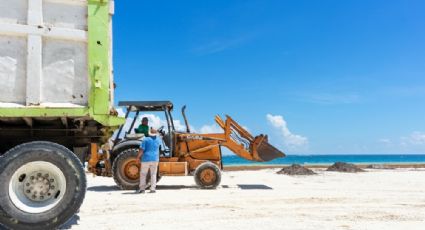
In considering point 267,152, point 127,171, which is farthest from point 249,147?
point 127,171

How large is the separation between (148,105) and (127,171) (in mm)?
1856

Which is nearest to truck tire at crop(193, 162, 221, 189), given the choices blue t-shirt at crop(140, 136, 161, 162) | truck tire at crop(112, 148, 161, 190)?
truck tire at crop(112, 148, 161, 190)

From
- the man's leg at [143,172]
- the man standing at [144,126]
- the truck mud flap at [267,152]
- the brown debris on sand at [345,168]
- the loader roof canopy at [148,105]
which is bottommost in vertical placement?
the brown debris on sand at [345,168]

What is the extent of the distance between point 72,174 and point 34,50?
1.57 metres

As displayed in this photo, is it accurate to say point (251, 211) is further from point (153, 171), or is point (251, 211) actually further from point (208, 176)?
point (208, 176)

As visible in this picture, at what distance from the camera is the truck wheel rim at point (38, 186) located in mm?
5574

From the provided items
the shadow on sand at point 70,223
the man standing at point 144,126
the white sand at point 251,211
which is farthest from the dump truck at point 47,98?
the man standing at point 144,126

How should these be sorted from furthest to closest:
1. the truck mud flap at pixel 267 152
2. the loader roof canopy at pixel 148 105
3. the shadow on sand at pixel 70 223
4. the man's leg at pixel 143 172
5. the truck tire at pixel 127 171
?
1. the truck mud flap at pixel 267 152
2. the loader roof canopy at pixel 148 105
3. the truck tire at pixel 127 171
4. the man's leg at pixel 143 172
5. the shadow on sand at pixel 70 223

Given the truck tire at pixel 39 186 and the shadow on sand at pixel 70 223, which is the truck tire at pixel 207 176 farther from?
the truck tire at pixel 39 186

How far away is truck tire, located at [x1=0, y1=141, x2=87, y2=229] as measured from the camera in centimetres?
545

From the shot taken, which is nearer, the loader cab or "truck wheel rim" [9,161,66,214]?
"truck wheel rim" [9,161,66,214]

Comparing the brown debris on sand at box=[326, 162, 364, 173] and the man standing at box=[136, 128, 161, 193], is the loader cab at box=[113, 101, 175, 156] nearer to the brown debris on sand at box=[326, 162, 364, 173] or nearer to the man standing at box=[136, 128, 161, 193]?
the man standing at box=[136, 128, 161, 193]

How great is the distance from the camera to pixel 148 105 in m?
12.8

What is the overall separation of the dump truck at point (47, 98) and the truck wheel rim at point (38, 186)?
0.04 feet
